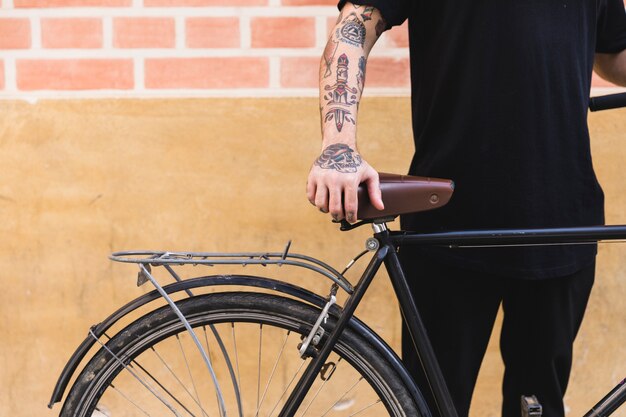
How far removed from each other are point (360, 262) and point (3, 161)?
1222 millimetres

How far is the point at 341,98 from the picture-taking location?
1.44 m

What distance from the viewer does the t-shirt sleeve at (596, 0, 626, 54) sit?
1.65 m

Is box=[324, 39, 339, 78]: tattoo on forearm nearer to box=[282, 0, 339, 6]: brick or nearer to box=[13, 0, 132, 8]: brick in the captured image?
box=[282, 0, 339, 6]: brick

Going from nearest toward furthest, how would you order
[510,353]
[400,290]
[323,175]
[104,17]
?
1. [323,175]
2. [400,290]
3. [510,353]
4. [104,17]

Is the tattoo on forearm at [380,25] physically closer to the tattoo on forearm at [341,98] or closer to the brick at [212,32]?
the tattoo on forearm at [341,98]

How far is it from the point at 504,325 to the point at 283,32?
1.16 meters

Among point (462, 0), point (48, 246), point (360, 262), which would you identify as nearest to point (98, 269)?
point (48, 246)

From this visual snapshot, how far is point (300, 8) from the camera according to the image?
226 centimetres

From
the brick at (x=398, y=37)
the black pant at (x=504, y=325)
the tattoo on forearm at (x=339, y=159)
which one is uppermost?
the brick at (x=398, y=37)

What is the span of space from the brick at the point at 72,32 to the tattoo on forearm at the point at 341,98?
112 cm

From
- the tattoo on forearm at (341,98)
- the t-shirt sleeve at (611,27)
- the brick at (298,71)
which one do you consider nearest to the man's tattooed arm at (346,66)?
the tattoo on forearm at (341,98)

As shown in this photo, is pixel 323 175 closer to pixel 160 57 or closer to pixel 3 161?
pixel 160 57

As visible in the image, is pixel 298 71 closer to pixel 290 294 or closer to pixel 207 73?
pixel 207 73

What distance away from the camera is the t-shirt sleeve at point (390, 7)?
1.46 m
